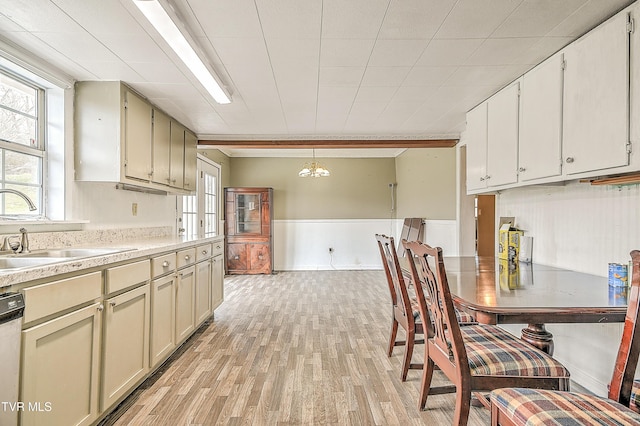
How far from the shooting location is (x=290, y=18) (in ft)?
6.31

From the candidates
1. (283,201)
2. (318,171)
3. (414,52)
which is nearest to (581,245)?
(414,52)

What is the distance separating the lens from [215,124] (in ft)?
13.4

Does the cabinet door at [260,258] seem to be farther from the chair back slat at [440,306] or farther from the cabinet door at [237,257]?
the chair back slat at [440,306]

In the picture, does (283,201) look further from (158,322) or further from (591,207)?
(591,207)

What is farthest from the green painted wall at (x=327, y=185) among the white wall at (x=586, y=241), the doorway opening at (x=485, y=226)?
the white wall at (x=586, y=241)

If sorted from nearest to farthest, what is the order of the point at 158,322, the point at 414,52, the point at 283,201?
the point at 414,52 → the point at 158,322 → the point at 283,201

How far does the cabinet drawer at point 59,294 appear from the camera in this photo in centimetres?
140

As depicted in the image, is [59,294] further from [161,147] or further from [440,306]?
[161,147]

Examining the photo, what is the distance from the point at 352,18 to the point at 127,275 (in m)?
1.89

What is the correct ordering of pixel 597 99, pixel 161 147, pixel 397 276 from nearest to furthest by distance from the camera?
pixel 597 99 → pixel 397 276 → pixel 161 147

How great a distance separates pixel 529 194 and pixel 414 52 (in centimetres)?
158

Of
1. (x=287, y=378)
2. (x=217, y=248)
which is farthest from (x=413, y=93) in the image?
(x=217, y=248)

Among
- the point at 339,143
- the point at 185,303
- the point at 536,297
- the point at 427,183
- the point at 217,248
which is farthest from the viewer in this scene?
the point at 427,183

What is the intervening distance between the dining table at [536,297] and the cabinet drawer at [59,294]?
5.64ft
